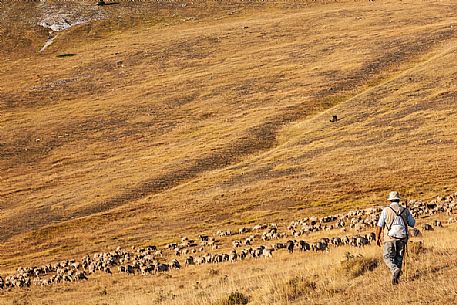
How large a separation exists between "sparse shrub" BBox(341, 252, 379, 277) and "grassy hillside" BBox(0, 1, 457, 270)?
93.6ft

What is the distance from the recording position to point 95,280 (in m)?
37.0

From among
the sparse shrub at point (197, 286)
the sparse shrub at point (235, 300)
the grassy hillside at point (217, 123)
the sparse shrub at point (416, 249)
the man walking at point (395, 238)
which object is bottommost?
the grassy hillside at point (217, 123)

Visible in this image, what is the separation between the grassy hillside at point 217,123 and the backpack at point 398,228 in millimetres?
32311

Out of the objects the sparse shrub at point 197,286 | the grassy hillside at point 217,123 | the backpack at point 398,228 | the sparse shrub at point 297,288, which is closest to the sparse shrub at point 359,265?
the sparse shrub at point 297,288

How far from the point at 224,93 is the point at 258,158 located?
3125cm

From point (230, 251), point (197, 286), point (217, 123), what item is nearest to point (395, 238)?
point (197, 286)

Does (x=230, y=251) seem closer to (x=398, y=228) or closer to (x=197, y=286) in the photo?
(x=197, y=286)

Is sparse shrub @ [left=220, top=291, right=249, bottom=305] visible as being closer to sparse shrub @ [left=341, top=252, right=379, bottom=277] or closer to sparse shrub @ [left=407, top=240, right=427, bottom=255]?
sparse shrub @ [left=341, top=252, right=379, bottom=277]

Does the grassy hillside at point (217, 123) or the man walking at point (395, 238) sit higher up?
the man walking at point (395, 238)

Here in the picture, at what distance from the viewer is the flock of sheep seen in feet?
121

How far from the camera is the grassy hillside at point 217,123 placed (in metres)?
56.5

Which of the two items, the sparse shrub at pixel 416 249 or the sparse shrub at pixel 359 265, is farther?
the sparse shrub at pixel 416 249

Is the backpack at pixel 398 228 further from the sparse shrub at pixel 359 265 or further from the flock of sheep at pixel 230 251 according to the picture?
the flock of sheep at pixel 230 251

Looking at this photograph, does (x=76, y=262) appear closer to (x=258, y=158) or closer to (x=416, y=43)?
(x=258, y=158)
